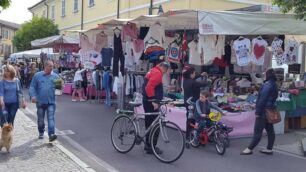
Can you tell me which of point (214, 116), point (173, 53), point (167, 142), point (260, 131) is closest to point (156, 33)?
point (173, 53)

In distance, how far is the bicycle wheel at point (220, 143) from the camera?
9.00 metres

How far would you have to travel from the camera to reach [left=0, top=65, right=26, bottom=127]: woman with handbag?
8.91 meters

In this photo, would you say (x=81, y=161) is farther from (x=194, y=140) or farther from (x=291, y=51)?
(x=291, y=51)

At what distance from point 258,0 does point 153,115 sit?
13655mm

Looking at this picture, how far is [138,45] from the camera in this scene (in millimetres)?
14047

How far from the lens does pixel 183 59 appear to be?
13828 mm

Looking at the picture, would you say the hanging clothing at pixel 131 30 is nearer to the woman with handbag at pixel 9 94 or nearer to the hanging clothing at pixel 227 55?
the hanging clothing at pixel 227 55

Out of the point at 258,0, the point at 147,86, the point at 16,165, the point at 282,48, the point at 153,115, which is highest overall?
the point at 258,0

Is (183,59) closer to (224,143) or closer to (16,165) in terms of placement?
(224,143)

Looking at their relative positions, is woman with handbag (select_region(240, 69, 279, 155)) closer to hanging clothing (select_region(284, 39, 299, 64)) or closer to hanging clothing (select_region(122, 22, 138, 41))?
hanging clothing (select_region(284, 39, 299, 64))

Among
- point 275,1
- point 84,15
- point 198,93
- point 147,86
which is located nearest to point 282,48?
point 275,1

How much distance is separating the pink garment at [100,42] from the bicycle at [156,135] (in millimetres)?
8138

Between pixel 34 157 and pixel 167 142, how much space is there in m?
2.38

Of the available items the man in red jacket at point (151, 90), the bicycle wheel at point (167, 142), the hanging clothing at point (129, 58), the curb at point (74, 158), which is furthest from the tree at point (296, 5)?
the hanging clothing at point (129, 58)
